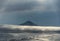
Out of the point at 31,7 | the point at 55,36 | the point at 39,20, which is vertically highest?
the point at 31,7

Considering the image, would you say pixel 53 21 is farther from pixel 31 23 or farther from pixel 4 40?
pixel 4 40

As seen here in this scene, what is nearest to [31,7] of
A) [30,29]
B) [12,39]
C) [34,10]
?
[34,10]

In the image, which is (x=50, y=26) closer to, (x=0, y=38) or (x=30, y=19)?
(x=30, y=19)

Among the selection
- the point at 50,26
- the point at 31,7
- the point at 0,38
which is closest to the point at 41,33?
the point at 50,26

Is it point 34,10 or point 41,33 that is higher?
point 34,10

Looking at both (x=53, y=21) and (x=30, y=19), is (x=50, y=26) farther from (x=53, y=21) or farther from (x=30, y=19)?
(x=30, y=19)

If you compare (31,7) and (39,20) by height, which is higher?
(31,7)

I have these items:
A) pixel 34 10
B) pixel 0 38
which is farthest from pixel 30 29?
pixel 0 38

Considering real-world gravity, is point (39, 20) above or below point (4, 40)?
above
